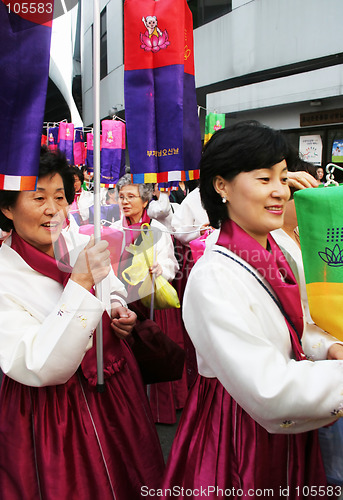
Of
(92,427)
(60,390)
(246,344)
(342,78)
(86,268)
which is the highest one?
(342,78)

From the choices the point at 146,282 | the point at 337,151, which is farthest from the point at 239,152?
the point at 337,151

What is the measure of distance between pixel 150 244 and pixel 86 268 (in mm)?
1333

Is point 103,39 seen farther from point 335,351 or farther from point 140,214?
point 335,351

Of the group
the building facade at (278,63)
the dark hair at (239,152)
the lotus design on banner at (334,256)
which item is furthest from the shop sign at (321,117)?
the lotus design on banner at (334,256)

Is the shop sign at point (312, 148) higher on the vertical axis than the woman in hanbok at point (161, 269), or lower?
higher

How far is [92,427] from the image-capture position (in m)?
1.63

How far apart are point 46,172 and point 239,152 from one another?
82 centimetres

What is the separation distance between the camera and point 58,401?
160 centimetres

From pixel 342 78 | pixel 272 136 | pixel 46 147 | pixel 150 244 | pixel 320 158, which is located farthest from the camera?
pixel 320 158

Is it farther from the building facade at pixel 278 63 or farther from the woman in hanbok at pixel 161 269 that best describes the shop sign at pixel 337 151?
the woman in hanbok at pixel 161 269

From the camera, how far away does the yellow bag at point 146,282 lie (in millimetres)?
2527

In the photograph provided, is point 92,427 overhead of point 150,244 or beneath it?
beneath

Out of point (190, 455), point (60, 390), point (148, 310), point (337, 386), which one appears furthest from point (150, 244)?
point (337, 386)

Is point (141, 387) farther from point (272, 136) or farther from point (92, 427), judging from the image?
point (272, 136)
